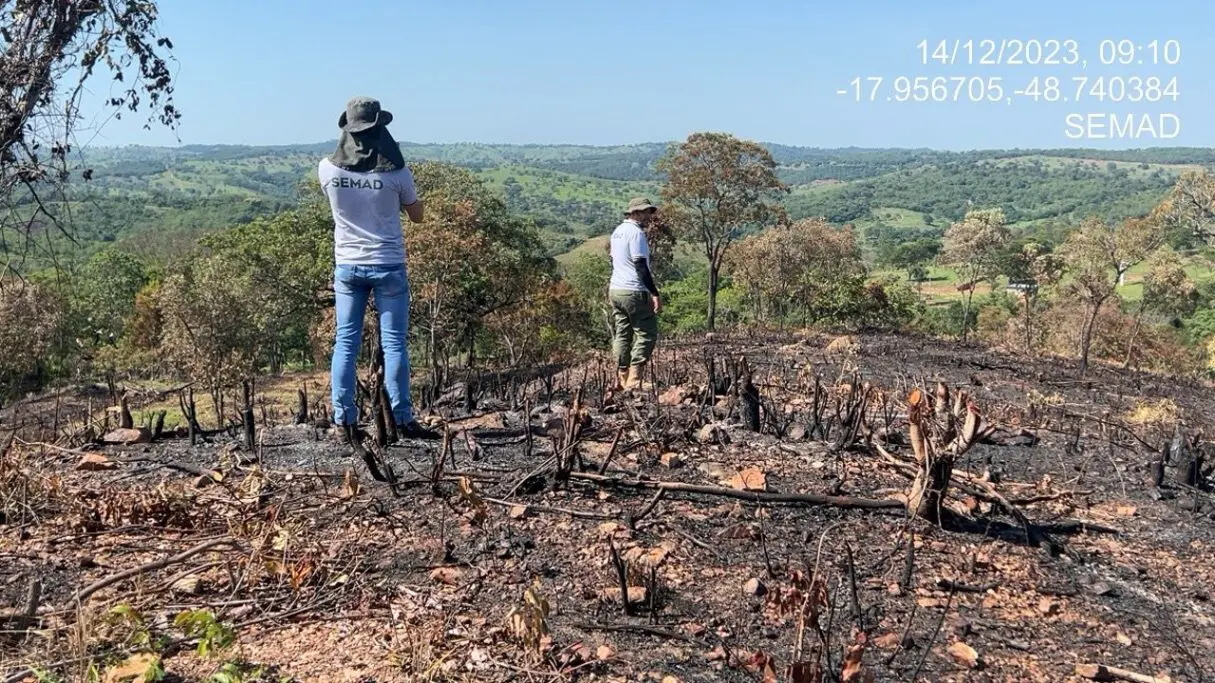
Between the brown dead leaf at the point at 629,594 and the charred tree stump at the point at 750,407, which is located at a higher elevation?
the charred tree stump at the point at 750,407

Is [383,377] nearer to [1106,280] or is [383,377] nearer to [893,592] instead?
[893,592]

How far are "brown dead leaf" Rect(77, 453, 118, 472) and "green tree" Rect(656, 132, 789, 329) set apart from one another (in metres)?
22.4

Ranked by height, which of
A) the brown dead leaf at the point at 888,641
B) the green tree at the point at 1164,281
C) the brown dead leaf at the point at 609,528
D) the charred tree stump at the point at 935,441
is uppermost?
the charred tree stump at the point at 935,441

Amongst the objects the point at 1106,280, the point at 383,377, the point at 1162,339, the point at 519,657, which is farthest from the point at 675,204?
the point at 519,657

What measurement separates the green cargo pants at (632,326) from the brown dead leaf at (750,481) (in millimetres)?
2564

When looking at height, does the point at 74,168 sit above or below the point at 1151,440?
above

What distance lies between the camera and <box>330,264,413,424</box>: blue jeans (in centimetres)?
445

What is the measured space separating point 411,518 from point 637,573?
1.12 m

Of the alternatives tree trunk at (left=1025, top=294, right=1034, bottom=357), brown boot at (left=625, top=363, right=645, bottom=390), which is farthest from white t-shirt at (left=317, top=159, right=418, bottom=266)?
tree trunk at (left=1025, top=294, right=1034, bottom=357)

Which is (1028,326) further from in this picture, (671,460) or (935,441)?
(935,441)

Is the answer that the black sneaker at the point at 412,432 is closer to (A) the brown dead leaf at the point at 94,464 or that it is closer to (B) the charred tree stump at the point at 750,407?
(A) the brown dead leaf at the point at 94,464

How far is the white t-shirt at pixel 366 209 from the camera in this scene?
432cm

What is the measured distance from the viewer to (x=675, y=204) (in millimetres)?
28641

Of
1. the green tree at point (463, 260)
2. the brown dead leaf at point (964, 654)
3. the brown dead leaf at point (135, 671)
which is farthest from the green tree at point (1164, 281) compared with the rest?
the brown dead leaf at point (135, 671)
